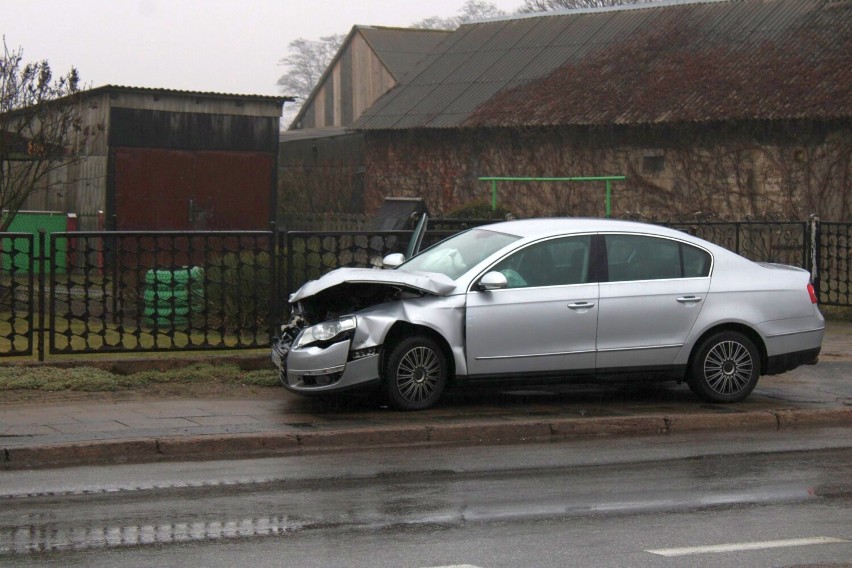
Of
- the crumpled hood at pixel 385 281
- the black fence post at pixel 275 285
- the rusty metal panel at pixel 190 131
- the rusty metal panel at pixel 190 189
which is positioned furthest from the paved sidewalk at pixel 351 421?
the rusty metal panel at pixel 190 131

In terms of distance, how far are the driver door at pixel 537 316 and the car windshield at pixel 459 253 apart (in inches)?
12.0

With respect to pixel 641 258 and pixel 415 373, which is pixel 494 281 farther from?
pixel 641 258

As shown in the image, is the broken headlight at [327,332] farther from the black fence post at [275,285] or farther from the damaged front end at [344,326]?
the black fence post at [275,285]

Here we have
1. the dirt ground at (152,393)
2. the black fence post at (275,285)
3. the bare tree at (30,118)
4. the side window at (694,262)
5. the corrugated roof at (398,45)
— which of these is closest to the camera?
the dirt ground at (152,393)

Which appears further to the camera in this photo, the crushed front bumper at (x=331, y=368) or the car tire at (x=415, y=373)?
the car tire at (x=415, y=373)

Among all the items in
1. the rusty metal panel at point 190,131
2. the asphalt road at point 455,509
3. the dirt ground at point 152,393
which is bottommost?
the asphalt road at point 455,509

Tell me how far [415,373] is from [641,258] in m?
2.37

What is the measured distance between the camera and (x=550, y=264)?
11164 millimetres

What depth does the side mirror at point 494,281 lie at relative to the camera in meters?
10.6

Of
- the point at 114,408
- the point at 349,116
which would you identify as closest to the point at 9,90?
the point at 114,408

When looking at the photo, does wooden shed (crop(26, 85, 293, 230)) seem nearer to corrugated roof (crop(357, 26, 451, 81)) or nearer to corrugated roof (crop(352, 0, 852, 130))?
corrugated roof (crop(352, 0, 852, 130))

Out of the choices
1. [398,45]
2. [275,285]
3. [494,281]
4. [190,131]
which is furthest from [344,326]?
[398,45]

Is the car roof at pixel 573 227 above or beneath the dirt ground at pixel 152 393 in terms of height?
→ above

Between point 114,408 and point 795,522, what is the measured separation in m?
6.07
